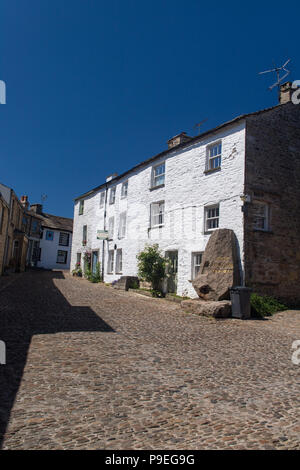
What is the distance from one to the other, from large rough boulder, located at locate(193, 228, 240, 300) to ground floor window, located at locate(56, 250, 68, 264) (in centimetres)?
3369

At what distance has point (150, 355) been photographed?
6.09m

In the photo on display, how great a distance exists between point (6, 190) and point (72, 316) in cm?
1595

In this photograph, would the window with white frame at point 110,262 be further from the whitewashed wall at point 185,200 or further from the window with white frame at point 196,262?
the window with white frame at point 196,262

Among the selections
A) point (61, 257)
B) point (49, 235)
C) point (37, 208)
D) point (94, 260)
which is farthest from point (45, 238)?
point (94, 260)

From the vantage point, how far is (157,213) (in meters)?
19.9

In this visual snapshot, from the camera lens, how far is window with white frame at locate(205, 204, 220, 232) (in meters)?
15.5

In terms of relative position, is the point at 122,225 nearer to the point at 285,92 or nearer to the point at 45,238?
the point at 285,92

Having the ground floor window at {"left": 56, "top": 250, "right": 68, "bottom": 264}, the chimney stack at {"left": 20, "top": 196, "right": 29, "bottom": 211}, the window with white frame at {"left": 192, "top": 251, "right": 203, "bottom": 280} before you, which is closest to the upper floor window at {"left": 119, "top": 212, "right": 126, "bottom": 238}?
the window with white frame at {"left": 192, "top": 251, "right": 203, "bottom": 280}

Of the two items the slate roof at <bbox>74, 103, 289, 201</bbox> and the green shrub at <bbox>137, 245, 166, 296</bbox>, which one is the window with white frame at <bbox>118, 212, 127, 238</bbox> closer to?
the slate roof at <bbox>74, 103, 289, 201</bbox>

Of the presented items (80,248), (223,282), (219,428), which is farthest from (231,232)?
(80,248)

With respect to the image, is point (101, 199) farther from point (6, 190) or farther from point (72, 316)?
A: point (72, 316)

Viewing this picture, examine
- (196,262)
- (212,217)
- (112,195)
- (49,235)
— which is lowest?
(196,262)

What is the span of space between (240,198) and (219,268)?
10.1 ft

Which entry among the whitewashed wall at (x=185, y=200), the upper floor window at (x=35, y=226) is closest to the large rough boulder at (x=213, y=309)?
the whitewashed wall at (x=185, y=200)
